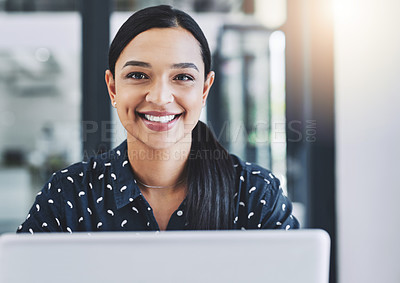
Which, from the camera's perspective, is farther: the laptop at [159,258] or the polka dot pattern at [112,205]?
the polka dot pattern at [112,205]

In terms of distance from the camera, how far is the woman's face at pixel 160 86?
3.75 ft

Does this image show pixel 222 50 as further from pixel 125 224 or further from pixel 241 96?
pixel 125 224

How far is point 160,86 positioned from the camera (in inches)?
44.8

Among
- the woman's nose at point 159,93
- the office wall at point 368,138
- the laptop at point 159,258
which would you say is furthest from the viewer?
the office wall at point 368,138

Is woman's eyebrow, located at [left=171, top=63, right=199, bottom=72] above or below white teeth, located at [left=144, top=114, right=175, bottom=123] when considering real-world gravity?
above

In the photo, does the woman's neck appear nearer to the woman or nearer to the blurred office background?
the woman

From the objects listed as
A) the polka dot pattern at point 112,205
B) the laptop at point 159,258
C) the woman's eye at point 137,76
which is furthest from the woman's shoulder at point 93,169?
the laptop at point 159,258

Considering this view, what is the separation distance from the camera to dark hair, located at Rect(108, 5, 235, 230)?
116cm

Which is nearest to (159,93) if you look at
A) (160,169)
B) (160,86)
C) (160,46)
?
(160,86)

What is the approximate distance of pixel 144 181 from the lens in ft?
4.07

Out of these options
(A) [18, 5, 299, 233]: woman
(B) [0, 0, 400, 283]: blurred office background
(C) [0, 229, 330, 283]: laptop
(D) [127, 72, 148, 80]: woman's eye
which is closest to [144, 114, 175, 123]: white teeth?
(A) [18, 5, 299, 233]: woman

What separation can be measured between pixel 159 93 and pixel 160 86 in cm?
2

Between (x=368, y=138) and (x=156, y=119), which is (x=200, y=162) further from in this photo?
(x=368, y=138)

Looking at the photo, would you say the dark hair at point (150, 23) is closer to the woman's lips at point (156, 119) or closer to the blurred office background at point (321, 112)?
the woman's lips at point (156, 119)
